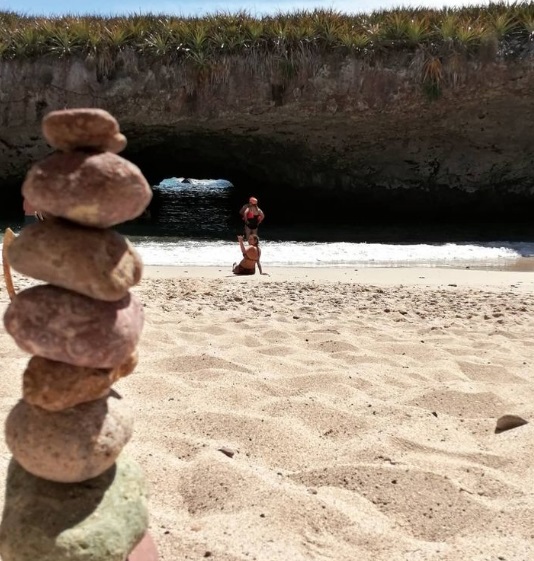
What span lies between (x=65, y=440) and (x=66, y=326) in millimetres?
304

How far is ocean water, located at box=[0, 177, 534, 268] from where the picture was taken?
10.2m

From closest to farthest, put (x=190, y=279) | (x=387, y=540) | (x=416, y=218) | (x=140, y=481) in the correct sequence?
(x=140, y=481), (x=387, y=540), (x=190, y=279), (x=416, y=218)

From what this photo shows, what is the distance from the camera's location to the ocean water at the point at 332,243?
33.6 ft

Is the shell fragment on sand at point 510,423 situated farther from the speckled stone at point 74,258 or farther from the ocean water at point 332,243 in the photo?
the ocean water at point 332,243

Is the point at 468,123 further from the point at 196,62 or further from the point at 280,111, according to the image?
the point at 196,62

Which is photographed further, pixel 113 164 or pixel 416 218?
pixel 416 218

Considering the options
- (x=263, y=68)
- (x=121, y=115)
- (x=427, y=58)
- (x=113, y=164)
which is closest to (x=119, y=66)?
(x=121, y=115)

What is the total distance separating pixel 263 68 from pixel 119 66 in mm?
3003

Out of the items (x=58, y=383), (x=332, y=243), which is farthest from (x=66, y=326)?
(x=332, y=243)

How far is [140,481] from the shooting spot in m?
1.84

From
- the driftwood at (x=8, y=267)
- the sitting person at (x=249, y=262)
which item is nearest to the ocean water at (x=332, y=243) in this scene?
the sitting person at (x=249, y=262)

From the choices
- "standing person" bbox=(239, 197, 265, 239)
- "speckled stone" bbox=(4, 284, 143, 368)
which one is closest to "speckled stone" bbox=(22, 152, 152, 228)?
"speckled stone" bbox=(4, 284, 143, 368)

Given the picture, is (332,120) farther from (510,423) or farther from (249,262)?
(510,423)

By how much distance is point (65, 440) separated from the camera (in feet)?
5.44
